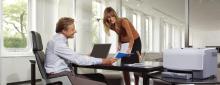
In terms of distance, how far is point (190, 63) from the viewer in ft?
6.48

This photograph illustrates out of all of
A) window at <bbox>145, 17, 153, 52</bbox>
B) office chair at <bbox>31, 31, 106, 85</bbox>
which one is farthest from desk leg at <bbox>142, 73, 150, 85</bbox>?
window at <bbox>145, 17, 153, 52</bbox>

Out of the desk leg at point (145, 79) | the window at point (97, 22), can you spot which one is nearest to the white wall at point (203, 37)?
the window at point (97, 22)

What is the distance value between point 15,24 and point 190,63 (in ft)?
10.9

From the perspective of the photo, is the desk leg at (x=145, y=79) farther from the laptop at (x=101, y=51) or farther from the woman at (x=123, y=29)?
the laptop at (x=101, y=51)

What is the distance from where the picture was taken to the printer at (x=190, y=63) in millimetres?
1933

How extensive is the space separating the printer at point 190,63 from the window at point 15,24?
283cm

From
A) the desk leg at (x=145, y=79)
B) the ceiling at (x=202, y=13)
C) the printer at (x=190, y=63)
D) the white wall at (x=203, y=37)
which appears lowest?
the desk leg at (x=145, y=79)

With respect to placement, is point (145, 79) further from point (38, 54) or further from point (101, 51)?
point (101, 51)

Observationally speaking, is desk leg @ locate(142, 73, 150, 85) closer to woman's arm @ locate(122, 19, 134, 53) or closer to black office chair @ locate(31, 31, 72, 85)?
black office chair @ locate(31, 31, 72, 85)

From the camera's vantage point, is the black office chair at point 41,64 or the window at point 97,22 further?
the window at point 97,22

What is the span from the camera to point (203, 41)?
514 cm

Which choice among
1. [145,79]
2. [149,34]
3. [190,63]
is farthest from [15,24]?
[149,34]

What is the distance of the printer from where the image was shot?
193 cm

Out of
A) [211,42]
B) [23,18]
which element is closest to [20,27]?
[23,18]
